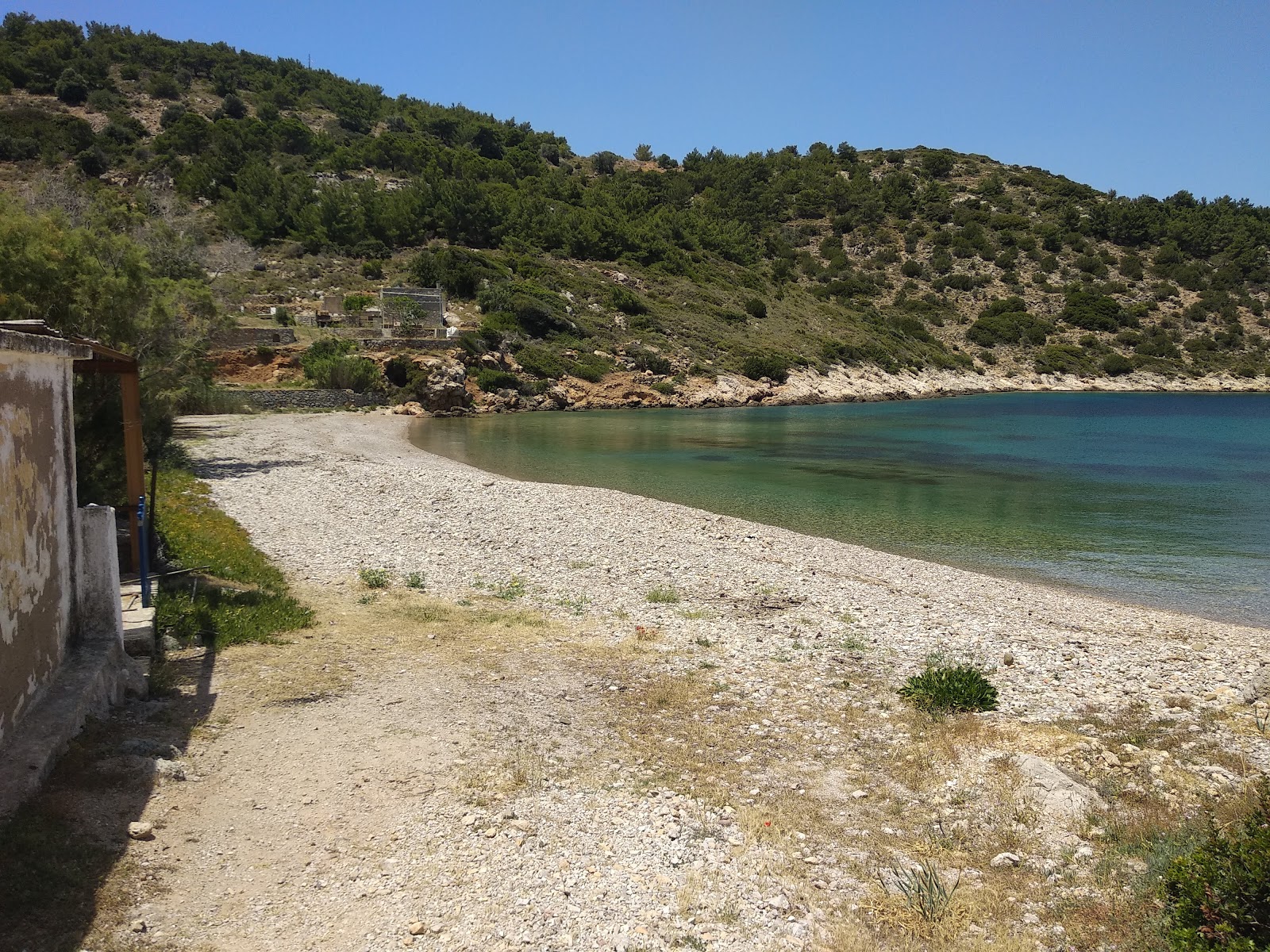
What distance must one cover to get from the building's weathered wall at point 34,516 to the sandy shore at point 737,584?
629 cm

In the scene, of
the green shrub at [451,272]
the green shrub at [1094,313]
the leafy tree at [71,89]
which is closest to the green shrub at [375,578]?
the green shrub at [451,272]

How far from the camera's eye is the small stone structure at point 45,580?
5.36 meters

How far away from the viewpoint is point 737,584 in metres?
13.7

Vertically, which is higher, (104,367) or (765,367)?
(765,367)

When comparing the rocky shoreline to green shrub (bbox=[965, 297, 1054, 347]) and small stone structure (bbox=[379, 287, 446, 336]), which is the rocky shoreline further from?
green shrub (bbox=[965, 297, 1054, 347])

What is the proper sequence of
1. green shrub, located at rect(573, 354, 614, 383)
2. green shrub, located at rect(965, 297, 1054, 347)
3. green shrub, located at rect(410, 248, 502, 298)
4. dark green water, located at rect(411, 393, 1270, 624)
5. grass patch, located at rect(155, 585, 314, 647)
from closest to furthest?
1. grass patch, located at rect(155, 585, 314, 647)
2. dark green water, located at rect(411, 393, 1270, 624)
3. green shrub, located at rect(573, 354, 614, 383)
4. green shrub, located at rect(410, 248, 502, 298)
5. green shrub, located at rect(965, 297, 1054, 347)

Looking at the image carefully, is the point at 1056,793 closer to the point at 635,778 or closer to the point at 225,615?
the point at 635,778

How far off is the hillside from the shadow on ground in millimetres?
28524

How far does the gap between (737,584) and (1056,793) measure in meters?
7.58

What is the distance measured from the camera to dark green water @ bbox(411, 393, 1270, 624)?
688 inches

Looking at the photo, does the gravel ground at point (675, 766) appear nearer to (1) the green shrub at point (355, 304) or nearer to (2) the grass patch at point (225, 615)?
(2) the grass patch at point (225, 615)

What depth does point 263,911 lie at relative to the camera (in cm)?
462

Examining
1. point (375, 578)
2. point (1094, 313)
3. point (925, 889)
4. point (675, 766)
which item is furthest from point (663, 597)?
point (1094, 313)

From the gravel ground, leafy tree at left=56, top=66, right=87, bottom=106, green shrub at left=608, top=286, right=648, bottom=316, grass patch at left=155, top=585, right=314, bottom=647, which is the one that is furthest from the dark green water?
leafy tree at left=56, top=66, right=87, bottom=106
